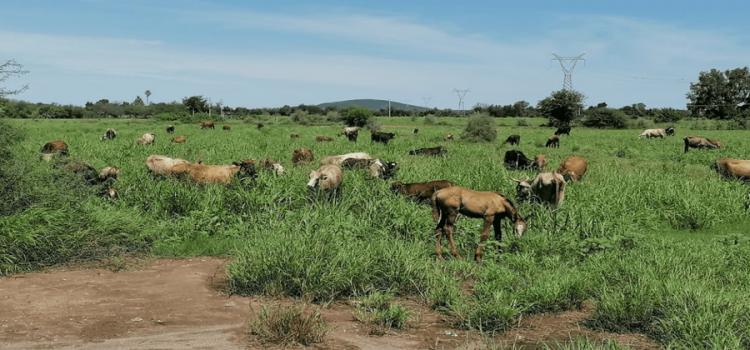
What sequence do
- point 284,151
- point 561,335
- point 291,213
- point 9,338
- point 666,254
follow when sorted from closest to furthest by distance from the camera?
point 9,338, point 561,335, point 666,254, point 291,213, point 284,151

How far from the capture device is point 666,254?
8.41 m

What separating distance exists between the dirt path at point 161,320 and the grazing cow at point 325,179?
4669mm

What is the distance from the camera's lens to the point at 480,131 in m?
33.8

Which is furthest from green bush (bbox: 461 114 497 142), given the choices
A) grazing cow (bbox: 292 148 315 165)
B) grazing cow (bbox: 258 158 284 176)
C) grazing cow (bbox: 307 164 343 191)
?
grazing cow (bbox: 307 164 343 191)

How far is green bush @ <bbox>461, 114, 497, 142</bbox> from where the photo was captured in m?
33.6

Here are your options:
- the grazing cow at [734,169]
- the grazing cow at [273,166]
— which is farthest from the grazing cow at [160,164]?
the grazing cow at [734,169]

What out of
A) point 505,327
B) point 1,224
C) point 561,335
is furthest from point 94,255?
point 561,335

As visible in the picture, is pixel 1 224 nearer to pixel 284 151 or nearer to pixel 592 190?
pixel 592 190

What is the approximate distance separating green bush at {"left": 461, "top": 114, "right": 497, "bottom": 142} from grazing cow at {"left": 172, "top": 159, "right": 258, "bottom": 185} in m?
20.8

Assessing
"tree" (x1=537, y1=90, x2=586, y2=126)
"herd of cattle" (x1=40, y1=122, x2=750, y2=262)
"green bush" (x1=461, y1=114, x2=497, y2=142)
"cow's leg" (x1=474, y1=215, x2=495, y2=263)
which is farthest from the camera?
"tree" (x1=537, y1=90, x2=586, y2=126)

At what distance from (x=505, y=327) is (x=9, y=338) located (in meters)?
4.99

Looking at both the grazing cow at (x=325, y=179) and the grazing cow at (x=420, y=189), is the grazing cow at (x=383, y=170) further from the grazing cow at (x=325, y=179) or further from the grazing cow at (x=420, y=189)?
the grazing cow at (x=420, y=189)

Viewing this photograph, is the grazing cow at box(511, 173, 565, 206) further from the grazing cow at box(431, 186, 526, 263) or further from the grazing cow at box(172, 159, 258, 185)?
the grazing cow at box(172, 159, 258, 185)

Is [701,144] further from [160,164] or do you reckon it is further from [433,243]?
[160,164]
